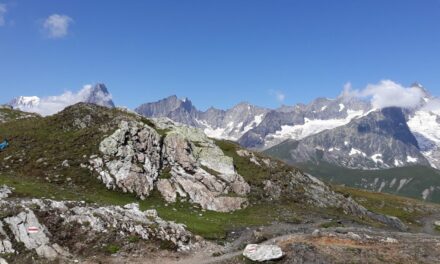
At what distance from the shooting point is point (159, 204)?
6600cm

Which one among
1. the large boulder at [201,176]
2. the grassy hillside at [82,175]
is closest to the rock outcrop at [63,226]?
the grassy hillside at [82,175]

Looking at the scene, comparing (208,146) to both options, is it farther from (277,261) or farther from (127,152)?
(277,261)

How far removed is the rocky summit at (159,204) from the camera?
135ft

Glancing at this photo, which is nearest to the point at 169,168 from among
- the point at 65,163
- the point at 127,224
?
the point at 65,163

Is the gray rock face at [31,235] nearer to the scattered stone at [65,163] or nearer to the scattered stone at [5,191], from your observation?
the scattered stone at [5,191]

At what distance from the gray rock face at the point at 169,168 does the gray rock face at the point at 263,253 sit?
96.3 feet

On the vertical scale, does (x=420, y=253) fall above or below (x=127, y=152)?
below

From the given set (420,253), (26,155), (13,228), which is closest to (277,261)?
(420,253)

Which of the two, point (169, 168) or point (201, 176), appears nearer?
point (169, 168)

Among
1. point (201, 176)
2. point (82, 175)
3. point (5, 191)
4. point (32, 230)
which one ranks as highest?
point (82, 175)

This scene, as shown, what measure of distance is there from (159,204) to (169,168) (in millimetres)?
12194

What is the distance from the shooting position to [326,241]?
150ft

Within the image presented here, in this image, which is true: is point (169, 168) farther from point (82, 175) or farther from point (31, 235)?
point (31, 235)

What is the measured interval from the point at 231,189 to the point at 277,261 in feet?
128
